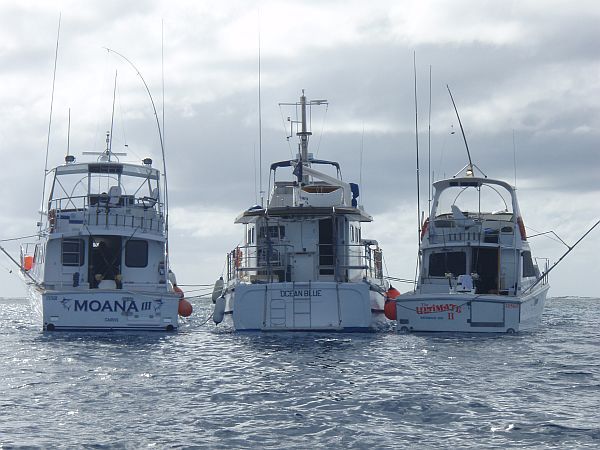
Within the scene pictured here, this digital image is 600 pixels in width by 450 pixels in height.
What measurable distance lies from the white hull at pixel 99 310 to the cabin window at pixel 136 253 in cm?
281

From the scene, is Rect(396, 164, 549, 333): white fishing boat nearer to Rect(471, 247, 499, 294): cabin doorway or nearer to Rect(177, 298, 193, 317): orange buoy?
Rect(471, 247, 499, 294): cabin doorway

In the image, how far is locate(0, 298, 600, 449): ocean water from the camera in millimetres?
12016

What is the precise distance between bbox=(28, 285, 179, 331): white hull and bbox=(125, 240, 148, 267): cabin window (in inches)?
111

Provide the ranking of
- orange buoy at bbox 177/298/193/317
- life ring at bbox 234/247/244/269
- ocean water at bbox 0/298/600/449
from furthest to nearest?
orange buoy at bbox 177/298/193/317 < life ring at bbox 234/247/244/269 < ocean water at bbox 0/298/600/449

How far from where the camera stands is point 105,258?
97.6 ft

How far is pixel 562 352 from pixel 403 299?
5645 mm

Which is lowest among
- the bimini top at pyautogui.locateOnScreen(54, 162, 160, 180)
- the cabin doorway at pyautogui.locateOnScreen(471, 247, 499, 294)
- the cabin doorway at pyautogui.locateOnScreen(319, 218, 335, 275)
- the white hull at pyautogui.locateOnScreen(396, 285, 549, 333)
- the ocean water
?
the ocean water

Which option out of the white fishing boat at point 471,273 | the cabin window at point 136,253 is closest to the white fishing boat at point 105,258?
the cabin window at point 136,253

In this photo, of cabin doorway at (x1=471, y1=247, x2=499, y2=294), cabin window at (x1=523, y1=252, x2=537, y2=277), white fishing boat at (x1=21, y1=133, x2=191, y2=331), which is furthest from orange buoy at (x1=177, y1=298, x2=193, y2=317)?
cabin window at (x1=523, y1=252, x2=537, y2=277)

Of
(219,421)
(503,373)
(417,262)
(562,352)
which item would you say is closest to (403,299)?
(417,262)

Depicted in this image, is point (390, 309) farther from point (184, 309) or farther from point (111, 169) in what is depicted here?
point (111, 169)

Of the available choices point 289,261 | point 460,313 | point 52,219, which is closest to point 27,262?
point 52,219

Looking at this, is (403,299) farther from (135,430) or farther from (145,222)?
(135,430)

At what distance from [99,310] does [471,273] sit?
12.5m
